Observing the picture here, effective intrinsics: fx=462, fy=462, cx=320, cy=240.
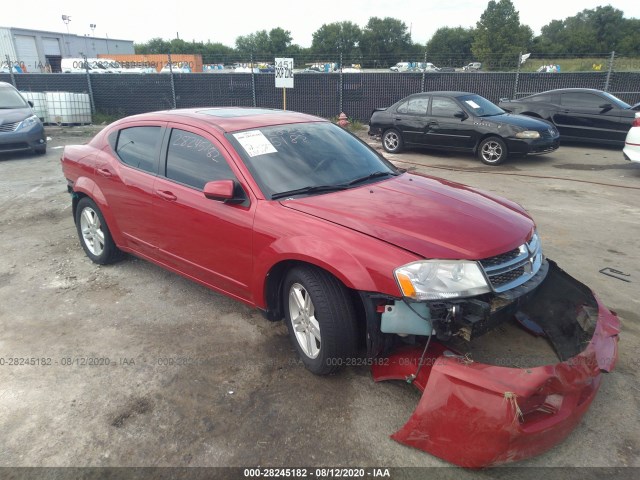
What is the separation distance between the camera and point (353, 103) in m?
16.0

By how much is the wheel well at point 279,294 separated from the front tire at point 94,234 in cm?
223

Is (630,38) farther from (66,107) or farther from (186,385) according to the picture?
(186,385)

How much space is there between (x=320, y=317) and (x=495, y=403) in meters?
1.05

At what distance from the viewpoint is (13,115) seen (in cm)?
1040

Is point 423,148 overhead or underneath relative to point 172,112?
underneath

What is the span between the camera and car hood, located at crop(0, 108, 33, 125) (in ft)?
33.6

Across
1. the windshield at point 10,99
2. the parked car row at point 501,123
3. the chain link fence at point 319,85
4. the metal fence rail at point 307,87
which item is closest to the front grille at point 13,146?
the windshield at point 10,99

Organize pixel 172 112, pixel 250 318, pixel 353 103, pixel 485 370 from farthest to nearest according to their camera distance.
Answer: pixel 353 103 < pixel 172 112 < pixel 250 318 < pixel 485 370

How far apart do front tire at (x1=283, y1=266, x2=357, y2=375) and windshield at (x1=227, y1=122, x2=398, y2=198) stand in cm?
68

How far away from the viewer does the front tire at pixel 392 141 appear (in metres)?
11.2

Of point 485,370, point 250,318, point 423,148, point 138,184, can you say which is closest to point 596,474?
point 485,370

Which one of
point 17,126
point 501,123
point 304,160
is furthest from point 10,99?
point 501,123

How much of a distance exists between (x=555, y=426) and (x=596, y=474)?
0.98 feet

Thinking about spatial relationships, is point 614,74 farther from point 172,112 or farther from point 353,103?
point 172,112
